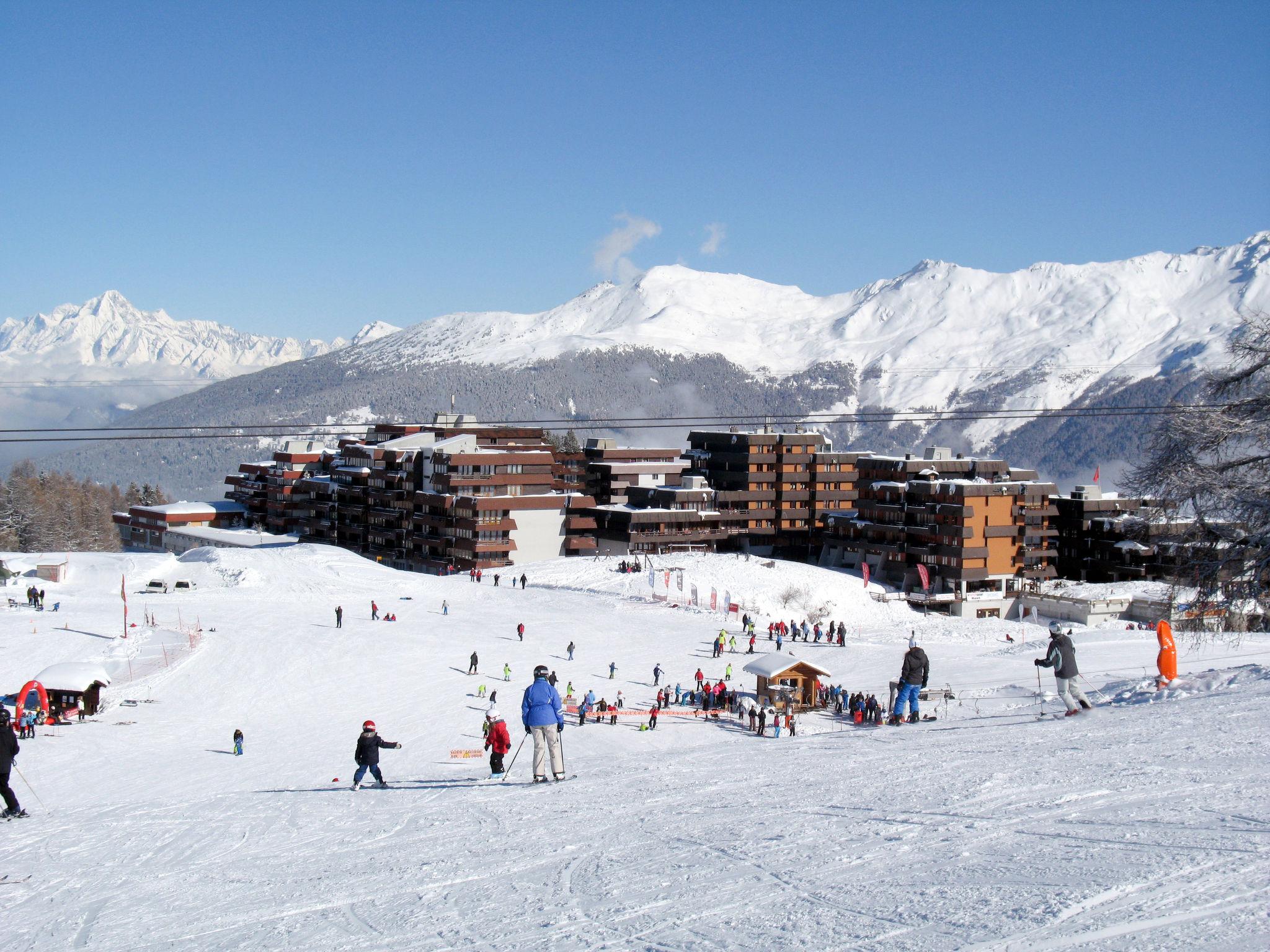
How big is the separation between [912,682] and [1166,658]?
5.00m

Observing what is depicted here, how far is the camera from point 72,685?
112 feet

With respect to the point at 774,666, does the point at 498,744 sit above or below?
above

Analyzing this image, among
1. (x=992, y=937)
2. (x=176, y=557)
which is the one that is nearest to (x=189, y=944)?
(x=992, y=937)

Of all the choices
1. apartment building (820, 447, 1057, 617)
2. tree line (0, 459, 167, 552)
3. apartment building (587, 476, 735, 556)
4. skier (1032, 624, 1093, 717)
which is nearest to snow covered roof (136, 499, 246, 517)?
tree line (0, 459, 167, 552)

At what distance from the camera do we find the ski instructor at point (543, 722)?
46.4 feet

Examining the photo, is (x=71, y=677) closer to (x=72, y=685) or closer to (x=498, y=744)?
(x=72, y=685)

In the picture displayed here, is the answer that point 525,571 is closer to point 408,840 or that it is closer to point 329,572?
point 329,572

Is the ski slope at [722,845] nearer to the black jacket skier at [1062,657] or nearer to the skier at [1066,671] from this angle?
the skier at [1066,671]

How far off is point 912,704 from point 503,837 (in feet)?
35.8

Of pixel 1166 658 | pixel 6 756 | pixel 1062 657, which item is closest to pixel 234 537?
pixel 6 756

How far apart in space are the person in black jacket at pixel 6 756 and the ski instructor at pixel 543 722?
20.5 ft

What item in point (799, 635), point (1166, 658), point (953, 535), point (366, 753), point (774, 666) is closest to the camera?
point (366, 753)

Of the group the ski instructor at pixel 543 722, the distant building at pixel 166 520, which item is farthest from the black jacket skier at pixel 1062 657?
the distant building at pixel 166 520

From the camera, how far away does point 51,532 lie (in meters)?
104
